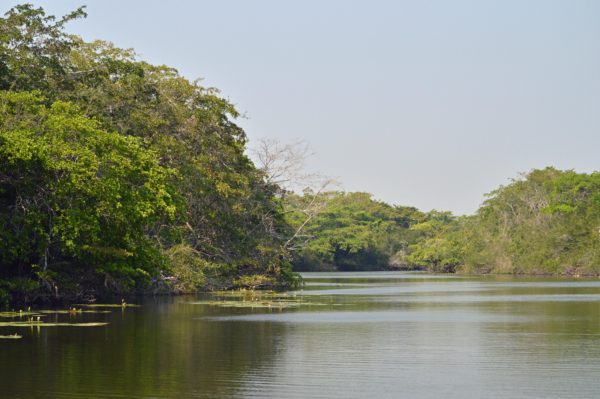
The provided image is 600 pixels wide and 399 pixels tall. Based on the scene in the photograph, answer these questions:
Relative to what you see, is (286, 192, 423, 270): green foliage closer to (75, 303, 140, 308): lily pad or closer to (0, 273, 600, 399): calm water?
(75, 303, 140, 308): lily pad

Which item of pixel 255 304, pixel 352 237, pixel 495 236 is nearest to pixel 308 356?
pixel 255 304

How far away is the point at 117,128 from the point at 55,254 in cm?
701

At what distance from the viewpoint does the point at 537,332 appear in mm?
19094

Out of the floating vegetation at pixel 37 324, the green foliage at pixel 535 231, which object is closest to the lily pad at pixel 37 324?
the floating vegetation at pixel 37 324

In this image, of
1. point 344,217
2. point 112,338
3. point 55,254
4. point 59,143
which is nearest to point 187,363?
point 112,338

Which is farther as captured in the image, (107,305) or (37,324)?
(107,305)

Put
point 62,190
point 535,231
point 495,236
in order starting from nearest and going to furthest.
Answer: point 62,190, point 535,231, point 495,236

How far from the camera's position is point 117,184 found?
987 inches

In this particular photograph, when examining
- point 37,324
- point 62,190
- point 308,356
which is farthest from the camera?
point 62,190

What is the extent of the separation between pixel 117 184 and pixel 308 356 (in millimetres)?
11569

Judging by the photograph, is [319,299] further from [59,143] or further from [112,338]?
[112,338]

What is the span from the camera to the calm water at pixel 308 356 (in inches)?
465

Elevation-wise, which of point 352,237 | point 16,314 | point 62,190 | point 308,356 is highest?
point 352,237

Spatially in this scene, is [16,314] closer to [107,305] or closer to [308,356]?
[107,305]
